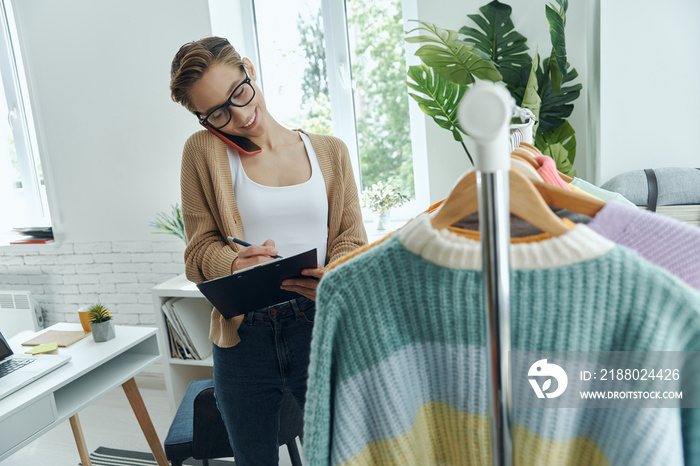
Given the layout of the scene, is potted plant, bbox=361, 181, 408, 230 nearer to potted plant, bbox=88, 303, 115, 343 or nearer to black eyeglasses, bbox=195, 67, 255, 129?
potted plant, bbox=88, 303, 115, 343

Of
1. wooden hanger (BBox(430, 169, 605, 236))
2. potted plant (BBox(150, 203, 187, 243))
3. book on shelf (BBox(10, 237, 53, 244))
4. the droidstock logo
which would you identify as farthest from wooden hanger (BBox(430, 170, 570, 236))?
book on shelf (BBox(10, 237, 53, 244))

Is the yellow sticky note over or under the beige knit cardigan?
under

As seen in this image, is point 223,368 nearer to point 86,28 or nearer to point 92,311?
point 92,311

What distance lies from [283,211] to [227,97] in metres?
0.31

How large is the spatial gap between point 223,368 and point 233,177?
0.48 meters

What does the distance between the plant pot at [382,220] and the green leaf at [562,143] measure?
2.89 feet

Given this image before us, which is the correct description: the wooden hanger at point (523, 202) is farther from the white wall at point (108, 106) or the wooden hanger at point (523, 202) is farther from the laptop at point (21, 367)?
the white wall at point (108, 106)

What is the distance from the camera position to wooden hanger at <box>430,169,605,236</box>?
527 mm

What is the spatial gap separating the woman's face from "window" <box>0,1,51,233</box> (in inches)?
108

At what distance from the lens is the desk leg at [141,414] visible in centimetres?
211

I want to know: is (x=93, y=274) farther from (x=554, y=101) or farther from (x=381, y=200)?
(x=554, y=101)

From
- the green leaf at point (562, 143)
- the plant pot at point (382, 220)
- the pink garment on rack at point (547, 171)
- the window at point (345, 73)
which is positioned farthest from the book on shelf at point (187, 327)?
the pink garment on rack at point (547, 171)

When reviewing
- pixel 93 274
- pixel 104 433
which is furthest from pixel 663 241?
pixel 93 274

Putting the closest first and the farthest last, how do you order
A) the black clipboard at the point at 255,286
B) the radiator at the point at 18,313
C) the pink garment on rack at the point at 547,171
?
the pink garment on rack at the point at 547,171
the black clipboard at the point at 255,286
the radiator at the point at 18,313
